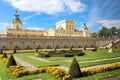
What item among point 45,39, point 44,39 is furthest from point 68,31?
point 44,39

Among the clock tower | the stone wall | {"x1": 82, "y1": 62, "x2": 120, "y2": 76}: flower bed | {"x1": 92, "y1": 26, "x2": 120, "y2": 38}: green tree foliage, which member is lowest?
{"x1": 82, "y1": 62, "x2": 120, "y2": 76}: flower bed

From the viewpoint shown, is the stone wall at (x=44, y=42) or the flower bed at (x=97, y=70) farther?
the stone wall at (x=44, y=42)

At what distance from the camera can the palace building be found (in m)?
46.4

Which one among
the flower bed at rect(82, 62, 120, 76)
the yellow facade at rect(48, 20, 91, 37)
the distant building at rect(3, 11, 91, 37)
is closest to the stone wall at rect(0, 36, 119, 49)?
the distant building at rect(3, 11, 91, 37)

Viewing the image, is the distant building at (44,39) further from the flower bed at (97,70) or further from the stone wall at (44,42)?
A: the flower bed at (97,70)

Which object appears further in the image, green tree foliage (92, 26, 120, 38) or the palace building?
green tree foliage (92, 26, 120, 38)

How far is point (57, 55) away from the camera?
2452 centimetres

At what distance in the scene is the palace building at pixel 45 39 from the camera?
46406mm

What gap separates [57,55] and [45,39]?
27.8 m

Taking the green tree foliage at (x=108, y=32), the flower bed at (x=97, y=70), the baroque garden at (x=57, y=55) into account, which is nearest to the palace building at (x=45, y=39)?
the baroque garden at (x=57, y=55)

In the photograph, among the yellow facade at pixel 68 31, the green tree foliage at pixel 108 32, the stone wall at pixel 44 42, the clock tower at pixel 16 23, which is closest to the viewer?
the stone wall at pixel 44 42

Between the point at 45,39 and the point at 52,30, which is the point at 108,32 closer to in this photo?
the point at 52,30

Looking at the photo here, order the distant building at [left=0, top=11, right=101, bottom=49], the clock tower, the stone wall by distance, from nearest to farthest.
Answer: the stone wall
the distant building at [left=0, top=11, right=101, bottom=49]
the clock tower

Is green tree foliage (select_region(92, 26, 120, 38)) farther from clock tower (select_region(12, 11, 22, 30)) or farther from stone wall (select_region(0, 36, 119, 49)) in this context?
clock tower (select_region(12, 11, 22, 30))
